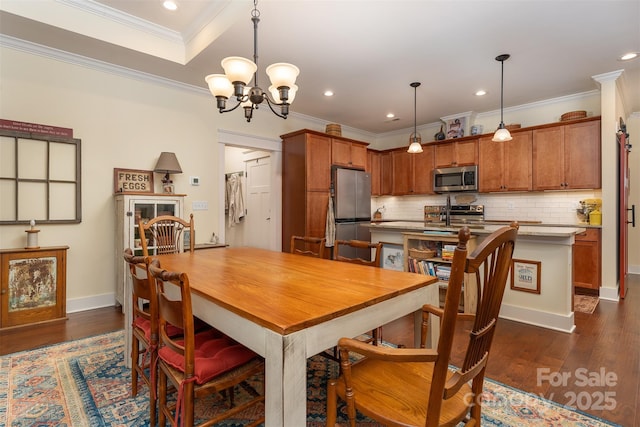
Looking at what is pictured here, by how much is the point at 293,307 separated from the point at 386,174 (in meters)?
5.64

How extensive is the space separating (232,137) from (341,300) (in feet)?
12.3

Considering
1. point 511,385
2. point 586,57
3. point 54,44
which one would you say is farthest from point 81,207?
point 586,57

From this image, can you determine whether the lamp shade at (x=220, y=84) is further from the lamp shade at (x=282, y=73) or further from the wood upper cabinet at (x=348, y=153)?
the wood upper cabinet at (x=348, y=153)

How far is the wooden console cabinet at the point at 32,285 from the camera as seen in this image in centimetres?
275

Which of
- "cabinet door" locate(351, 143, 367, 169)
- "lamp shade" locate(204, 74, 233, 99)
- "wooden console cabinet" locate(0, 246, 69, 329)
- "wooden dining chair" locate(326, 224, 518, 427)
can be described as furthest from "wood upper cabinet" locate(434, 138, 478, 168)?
"wooden console cabinet" locate(0, 246, 69, 329)

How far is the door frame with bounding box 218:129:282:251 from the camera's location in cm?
430

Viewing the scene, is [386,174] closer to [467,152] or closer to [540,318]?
[467,152]

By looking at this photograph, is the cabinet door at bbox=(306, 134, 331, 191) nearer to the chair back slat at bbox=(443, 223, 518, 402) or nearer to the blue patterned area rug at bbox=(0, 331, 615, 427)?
the blue patterned area rug at bbox=(0, 331, 615, 427)

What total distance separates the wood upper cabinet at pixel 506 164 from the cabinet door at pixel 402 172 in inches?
50.5

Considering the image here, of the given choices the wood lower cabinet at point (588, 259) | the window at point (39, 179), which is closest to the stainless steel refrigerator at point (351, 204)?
the wood lower cabinet at point (588, 259)

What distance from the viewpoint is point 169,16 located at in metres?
2.95

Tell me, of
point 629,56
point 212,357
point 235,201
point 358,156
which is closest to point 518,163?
point 629,56

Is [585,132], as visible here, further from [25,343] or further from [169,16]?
[25,343]

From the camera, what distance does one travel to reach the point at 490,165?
5059 millimetres
